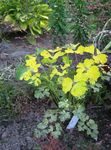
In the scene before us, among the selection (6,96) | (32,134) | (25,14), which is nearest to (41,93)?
(32,134)

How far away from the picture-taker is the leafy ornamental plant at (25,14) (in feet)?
14.9

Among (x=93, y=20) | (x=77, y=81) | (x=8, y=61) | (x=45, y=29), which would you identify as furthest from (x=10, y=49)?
(x=77, y=81)

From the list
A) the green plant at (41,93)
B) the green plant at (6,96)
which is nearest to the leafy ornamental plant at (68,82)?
the green plant at (41,93)

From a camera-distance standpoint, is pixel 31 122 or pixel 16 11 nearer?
pixel 31 122

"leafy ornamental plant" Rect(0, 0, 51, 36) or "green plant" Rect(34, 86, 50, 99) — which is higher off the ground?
"green plant" Rect(34, 86, 50, 99)

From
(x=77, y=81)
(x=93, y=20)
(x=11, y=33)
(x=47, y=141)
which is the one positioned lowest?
(x=11, y=33)

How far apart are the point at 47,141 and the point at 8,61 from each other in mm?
1424

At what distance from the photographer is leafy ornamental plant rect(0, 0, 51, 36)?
454 cm

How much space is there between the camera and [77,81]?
2.27 m

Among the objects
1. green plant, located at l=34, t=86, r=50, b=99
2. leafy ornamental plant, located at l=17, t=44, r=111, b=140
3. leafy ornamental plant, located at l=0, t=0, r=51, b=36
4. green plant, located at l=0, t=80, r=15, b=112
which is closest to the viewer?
leafy ornamental plant, located at l=17, t=44, r=111, b=140

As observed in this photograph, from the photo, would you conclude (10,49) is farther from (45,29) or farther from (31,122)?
(31,122)

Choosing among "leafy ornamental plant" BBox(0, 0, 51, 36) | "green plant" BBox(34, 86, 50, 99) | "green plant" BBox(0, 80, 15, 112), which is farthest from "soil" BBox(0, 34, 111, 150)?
"leafy ornamental plant" BBox(0, 0, 51, 36)

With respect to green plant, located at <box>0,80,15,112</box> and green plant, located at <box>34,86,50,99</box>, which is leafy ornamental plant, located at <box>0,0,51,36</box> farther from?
green plant, located at <box>34,86,50,99</box>

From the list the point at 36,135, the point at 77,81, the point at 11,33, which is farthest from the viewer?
the point at 11,33
